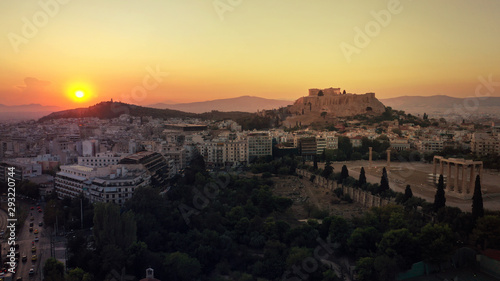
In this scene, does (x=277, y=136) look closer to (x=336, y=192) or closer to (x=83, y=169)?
(x=336, y=192)

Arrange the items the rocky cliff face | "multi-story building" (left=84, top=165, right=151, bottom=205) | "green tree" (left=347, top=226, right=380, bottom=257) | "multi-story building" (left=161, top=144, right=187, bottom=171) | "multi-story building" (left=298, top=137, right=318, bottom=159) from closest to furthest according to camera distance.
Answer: "green tree" (left=347, top=226, right=380, bottom=257) → "multi-story building" (left=84, top=165, right=151, bottom=205) → "multi-story building" (left=161, top=144, right=187, bottom=171) → "multi-story building" (left=298, top=137, right=318, bottom=159) → the rocky cliff face

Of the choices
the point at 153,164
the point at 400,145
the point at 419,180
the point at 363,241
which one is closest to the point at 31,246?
the point at 153,164

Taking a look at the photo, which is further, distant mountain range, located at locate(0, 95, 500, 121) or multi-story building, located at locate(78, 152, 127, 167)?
distant mountain range, located at locate(0, 95, 500, 121)

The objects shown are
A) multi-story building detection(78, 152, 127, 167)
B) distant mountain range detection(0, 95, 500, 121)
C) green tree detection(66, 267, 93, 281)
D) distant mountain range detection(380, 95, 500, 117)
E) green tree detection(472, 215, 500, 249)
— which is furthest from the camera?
distant mountain range detection(380, 95, 500, 117)

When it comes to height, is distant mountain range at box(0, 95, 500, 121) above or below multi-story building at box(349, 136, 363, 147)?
above

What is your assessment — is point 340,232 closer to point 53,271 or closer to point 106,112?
point 53,271

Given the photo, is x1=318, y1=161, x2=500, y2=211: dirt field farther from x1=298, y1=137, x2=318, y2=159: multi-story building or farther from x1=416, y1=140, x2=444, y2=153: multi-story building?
x1=416, y1=140, x2=444, y2=153: multi-story building

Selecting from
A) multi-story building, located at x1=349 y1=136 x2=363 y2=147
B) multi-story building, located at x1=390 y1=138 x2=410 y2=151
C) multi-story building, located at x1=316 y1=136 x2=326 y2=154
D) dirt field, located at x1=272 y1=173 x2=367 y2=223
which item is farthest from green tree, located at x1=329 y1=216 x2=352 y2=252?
multi-story building, located at x1=390 y1=138 x2=410 y2=151
